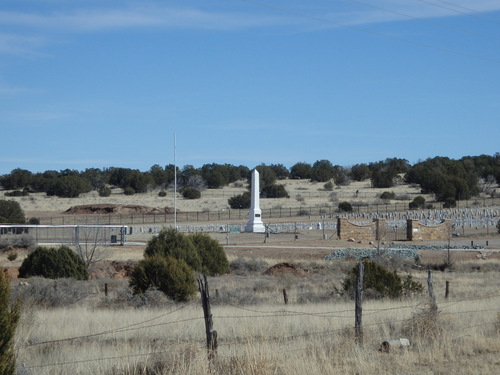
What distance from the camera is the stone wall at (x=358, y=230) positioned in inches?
2299

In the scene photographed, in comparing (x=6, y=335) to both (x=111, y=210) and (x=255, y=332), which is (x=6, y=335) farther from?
(x=111, y=210)

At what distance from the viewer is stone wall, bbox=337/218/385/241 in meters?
58.4

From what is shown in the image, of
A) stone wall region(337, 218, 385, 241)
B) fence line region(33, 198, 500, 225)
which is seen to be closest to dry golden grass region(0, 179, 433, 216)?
fence line region(33, 198, 500, 225)

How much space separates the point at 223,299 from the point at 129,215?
6446 cm

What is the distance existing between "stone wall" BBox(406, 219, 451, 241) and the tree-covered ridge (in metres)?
36.1

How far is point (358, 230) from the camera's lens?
5919 cm

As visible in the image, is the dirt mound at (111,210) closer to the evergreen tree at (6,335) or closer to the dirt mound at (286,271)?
the dirt mound at (286,271)

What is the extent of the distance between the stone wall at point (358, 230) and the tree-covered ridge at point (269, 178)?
40.3 m

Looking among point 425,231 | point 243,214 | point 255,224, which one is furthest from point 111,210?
point 425,231

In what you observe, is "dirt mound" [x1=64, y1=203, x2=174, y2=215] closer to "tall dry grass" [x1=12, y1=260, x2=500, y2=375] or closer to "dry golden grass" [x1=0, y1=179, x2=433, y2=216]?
"dry golden grass" [x1=0, y1=179, x2=433, y2=216]

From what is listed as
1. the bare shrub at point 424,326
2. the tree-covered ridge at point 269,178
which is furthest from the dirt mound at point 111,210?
the bare shrub at point 424,326

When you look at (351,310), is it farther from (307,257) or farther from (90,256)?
(307,257)

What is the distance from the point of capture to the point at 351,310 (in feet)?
54.9

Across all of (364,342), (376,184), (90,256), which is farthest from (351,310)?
(376,184)
